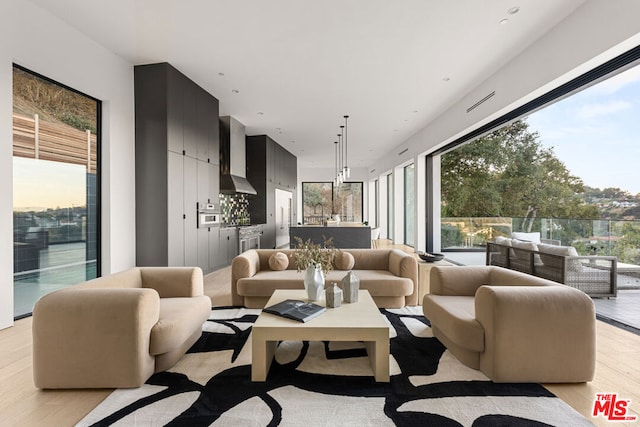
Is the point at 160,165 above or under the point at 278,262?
above

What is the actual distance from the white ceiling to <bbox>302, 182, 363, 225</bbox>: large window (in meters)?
8.59

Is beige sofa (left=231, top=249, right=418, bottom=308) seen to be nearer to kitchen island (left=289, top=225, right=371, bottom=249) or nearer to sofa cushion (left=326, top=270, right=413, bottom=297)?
sofa cushion (left=326, top=270, right=413, bottom=297)

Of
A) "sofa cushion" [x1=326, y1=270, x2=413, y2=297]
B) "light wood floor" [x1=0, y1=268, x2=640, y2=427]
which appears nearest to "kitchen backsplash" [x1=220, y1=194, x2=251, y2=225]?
"sofa cushion" [x1=326, y1=270, x2=413, y2=297]

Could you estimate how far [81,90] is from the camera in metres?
3.80

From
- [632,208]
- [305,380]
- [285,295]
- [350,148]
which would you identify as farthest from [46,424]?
[350,148]

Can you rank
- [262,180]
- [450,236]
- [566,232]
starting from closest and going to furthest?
1. [566,232]
2. [450,236]
3. [262,180]

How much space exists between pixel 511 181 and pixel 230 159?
242 inches

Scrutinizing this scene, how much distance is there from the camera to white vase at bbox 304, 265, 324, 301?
8.52 feet

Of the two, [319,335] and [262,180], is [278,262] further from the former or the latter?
[262,180]

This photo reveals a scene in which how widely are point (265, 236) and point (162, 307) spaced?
20.3 ft

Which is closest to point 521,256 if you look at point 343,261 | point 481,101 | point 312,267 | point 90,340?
point 481,101

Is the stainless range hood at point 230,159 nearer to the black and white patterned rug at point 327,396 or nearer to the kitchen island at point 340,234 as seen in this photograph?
the kitchen island at point 340,234

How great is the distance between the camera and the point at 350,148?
1054cm

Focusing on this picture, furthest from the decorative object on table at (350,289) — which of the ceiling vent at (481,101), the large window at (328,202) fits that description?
the large window at (328,202)
